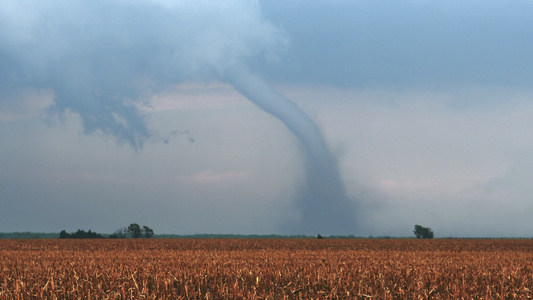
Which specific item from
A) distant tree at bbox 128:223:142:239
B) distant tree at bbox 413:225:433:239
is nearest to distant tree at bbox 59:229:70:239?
distant tree at bbox 128:223:142:239

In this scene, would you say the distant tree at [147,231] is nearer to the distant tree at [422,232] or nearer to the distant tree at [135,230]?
the distant tree at [135,230]

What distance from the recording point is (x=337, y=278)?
15008 mm

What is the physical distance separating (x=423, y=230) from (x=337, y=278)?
400 feet

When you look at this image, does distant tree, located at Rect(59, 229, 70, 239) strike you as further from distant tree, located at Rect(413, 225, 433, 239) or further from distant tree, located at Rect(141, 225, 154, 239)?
distant tree, located at Rect(413, 225, 433, 239)

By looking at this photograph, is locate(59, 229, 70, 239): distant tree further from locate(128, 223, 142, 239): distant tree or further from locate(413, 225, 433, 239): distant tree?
locate(413, 225, 433, 239): distant tree

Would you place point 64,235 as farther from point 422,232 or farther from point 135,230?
point 422,232

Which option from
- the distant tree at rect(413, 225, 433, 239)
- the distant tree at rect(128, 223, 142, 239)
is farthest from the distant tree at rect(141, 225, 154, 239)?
the distant tree at rect(413, 225, 433, 239)

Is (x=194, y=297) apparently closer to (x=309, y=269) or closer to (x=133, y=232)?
(x=309, y=269)

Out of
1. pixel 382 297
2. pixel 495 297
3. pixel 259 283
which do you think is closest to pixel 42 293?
pixel 259 283

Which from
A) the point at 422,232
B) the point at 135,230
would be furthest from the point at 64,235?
the point at 422,232

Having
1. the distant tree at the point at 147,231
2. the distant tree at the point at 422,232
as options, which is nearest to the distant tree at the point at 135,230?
A: the distant tree at the point at 147,231

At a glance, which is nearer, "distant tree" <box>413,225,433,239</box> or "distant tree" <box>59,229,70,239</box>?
"distant tree" <box>59,229,70,239</box>

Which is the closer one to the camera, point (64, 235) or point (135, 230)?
point (64, 235)

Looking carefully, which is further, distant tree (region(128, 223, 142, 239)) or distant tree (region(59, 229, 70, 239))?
distant tree (region(128, 223, 142, 239))
